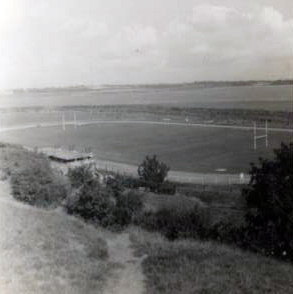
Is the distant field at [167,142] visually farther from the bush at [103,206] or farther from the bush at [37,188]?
the bush at [103,206]

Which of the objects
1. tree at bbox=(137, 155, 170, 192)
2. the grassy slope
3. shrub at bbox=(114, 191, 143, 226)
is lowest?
tree at bbox=(137, 155, 170, 192)

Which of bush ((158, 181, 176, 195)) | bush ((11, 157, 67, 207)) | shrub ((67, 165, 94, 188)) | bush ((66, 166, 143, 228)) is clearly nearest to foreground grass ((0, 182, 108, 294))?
bush ((66, 166, 143, 228))

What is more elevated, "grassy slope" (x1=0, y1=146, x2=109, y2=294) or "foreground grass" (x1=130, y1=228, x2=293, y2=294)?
"grassy slope" (x1=0, y1=146, x2=109, y2=294)

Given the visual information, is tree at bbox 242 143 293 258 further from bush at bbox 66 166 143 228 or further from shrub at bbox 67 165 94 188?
shrub at bbox 67 165 94 188

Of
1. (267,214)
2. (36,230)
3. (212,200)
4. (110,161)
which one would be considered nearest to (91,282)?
(36,230)

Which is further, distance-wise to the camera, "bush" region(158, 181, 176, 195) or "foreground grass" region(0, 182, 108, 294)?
"bush" region(158, 181, 176, 195)

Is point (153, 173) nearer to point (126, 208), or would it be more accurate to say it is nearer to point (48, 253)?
point (126, 208)

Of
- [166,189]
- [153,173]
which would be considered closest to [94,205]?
[166,189]

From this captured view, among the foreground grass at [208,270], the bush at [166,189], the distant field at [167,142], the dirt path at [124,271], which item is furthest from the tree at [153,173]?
the foreground grass at [208,270]
